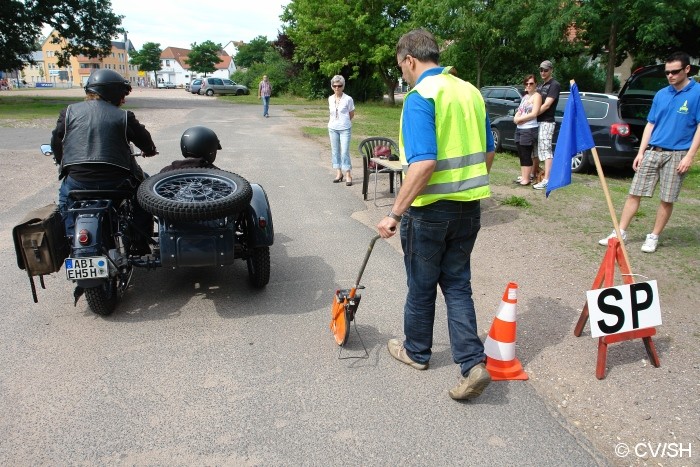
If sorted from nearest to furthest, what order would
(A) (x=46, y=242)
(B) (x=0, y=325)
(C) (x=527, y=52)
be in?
(A) (x=46, y=242) < (B) (x=0, y=325) < (C) (x=527, y=52)

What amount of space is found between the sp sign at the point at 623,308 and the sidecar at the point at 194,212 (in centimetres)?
255

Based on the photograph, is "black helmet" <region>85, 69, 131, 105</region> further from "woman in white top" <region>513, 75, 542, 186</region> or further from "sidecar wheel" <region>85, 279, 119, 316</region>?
"woman in white top" <region>513, 75, 542, 186</region>

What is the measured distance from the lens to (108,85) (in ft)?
13.8

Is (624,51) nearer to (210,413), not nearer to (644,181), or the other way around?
(644,181)

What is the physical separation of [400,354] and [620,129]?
817cm

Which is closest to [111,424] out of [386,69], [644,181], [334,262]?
[334,262]

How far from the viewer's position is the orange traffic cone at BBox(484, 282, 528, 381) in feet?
11.3

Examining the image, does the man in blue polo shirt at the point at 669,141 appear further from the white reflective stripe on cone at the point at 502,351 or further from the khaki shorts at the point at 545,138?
the khaki shorts at the point at 545,138

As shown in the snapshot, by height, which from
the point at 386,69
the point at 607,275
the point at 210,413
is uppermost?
the point at 386,69

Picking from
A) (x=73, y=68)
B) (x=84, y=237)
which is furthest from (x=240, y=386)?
(x=73, y=68)

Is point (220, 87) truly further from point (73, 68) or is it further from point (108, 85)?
point (73, 68)

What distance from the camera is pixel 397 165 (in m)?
7.54

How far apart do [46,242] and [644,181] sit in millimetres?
5531

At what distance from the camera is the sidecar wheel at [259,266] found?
4.59 m
